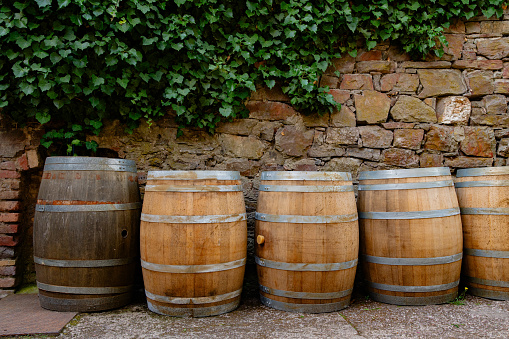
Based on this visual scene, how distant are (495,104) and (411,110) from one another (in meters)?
0.78

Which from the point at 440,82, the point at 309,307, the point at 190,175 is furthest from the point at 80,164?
the point at 440,82

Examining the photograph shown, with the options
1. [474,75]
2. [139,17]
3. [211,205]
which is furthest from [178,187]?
[474,75]

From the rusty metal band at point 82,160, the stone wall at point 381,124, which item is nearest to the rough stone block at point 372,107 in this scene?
the stone wall at point 381,124

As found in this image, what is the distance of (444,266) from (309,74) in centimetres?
181

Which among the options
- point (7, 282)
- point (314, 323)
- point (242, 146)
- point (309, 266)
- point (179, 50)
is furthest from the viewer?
point (242, 146)

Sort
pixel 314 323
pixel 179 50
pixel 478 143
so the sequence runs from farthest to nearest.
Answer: pixel 478 143
pixel 179 50
pixel 314 323

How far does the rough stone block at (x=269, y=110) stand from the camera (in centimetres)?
327

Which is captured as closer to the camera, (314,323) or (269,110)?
(314,323)

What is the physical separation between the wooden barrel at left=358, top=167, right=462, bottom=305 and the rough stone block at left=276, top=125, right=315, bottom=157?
0.79 meters

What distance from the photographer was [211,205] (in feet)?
7.84

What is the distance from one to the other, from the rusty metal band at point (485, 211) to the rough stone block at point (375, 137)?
84 cm

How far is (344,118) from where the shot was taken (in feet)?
10.9

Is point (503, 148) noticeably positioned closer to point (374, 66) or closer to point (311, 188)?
point (374, 66)

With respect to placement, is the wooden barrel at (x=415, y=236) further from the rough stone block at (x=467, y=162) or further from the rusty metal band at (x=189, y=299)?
the rusty metal band at (x=189, y=299)
